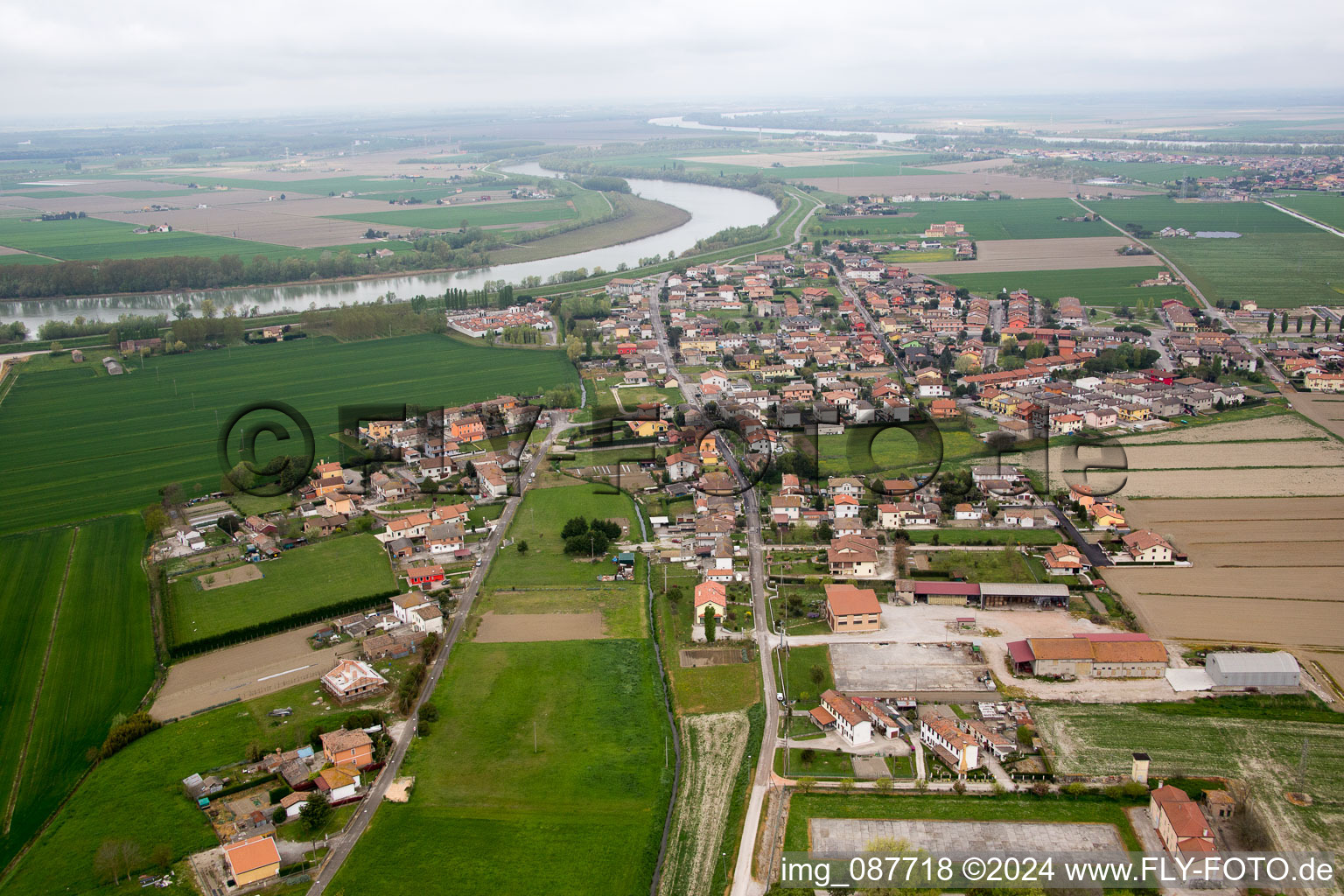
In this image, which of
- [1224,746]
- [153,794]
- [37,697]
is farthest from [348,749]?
[1224,746]

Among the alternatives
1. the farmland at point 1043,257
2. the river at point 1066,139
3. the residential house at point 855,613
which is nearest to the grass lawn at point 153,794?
the residential house at point 855,613

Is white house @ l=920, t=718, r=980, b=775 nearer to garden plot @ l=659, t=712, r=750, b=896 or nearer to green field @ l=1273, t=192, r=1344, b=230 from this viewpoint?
garden plot @ l=659, t=712, r=750, b=896

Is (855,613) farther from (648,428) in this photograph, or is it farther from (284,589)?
(648,428)

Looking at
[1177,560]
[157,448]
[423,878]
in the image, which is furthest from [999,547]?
[157,448]

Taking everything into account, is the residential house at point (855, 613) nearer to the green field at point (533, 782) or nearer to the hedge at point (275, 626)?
the green field at point (533, 782)

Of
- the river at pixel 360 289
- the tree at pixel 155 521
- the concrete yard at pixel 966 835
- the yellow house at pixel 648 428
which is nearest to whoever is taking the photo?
the concrete yard at pixel 966 835

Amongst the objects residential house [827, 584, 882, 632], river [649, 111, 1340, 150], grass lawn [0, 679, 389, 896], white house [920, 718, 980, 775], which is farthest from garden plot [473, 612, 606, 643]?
river [649, 111, 1340, 150]
